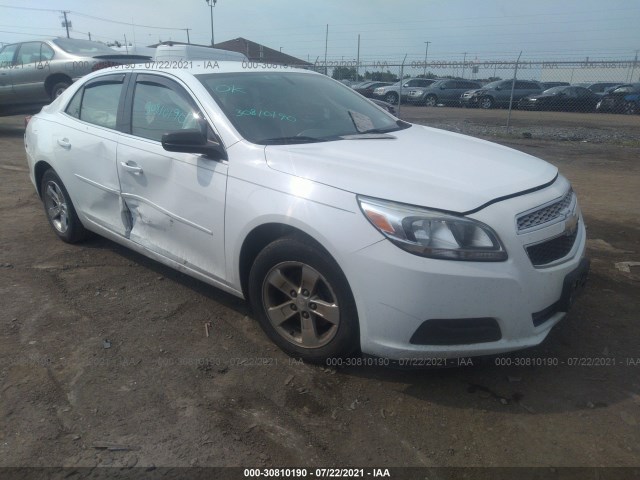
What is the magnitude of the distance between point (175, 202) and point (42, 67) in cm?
915

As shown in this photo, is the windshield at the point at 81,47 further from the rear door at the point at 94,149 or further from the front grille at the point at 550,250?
the front grille at the point at 550,250

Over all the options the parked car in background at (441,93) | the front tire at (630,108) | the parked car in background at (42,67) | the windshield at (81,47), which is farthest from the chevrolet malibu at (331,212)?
the parked car in background at (441,93)

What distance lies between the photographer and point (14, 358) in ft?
9.74

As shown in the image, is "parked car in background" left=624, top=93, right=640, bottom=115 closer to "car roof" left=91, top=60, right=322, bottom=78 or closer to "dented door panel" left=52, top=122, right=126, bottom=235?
"car roof" left=91, top=60, right=322, bottom=78

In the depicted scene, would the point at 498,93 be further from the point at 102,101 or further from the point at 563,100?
the point at 102,101

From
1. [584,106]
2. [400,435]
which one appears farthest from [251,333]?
[584,106]

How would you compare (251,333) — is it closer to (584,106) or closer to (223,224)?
(223,224)

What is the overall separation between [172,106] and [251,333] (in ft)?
5.25

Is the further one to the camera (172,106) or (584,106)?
(584,106)

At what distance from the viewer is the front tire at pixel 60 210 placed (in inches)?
177

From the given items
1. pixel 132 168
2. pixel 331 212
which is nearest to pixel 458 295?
pixel 331 212

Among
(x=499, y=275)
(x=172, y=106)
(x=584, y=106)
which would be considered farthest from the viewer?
(x=584, y=106)

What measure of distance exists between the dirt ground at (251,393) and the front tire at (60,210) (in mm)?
677

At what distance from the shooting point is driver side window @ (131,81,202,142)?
3.37m
